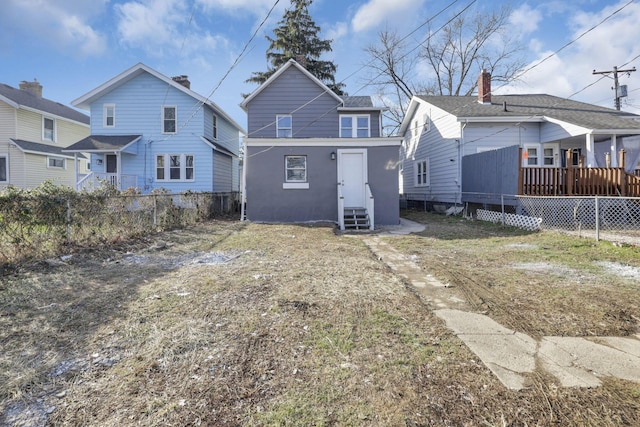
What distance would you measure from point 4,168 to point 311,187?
685 inches

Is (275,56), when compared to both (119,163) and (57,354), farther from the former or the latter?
(57,354)

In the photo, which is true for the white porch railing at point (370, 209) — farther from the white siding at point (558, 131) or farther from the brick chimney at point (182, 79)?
the brick chimney at point (182, 79)

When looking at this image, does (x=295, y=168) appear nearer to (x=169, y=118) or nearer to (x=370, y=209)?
(x=370, y=209)

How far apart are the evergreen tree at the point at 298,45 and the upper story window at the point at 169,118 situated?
1372cm

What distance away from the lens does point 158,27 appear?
9.45 metres

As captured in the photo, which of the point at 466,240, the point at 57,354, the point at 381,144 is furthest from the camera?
the point at 381,144

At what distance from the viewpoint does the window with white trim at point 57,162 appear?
65.4 feet

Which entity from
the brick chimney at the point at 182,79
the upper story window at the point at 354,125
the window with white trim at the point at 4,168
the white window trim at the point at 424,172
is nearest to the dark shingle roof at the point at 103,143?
the brick chimney at the point at 182,79

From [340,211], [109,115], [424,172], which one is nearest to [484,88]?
[424,172]

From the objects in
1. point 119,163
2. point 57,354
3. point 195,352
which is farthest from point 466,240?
point 119,163

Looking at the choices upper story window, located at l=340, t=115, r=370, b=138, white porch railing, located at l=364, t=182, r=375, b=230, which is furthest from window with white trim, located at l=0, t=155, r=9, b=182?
white porch railing, located at l=364, t=182, r=375, b=230

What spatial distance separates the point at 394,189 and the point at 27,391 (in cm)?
1152

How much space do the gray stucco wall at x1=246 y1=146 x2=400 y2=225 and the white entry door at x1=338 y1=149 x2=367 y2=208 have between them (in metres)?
0.22

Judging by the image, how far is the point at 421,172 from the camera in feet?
65.7
